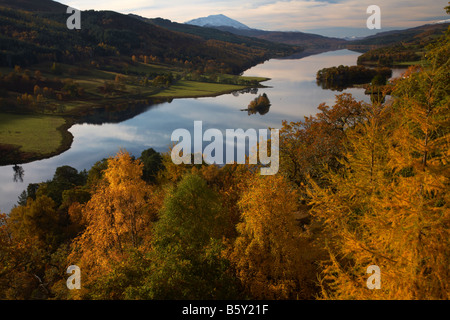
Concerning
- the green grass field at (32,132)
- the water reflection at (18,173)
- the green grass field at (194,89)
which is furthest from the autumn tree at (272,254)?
Result: the green grass field at (194,89)

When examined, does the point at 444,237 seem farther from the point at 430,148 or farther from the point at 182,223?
the point at 182,223

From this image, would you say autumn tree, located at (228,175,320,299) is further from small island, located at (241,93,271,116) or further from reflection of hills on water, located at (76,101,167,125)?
reflection of hills on water, located at (76,101,167,125)

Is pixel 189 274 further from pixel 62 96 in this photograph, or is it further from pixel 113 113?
pixel 62 96

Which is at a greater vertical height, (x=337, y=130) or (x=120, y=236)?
(x=337, y=130)

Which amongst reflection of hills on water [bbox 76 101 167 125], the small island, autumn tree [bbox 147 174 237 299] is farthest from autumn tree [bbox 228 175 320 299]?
reflection of hills on water [bbox 76 101 167 125]
